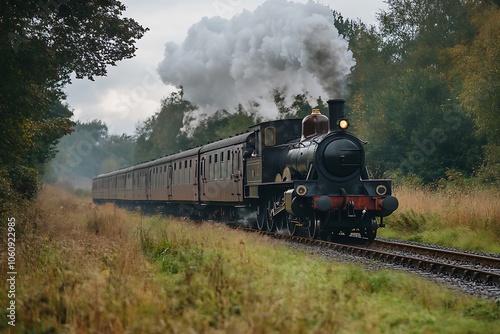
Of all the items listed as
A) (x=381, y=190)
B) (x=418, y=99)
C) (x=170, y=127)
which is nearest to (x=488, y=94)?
(x=418, y=99)

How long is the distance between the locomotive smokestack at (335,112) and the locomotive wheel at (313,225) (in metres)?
2.24

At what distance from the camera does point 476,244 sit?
15234 millimetres

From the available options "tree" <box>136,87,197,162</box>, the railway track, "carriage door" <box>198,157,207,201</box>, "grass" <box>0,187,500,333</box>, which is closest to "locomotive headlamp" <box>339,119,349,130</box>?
the railway track

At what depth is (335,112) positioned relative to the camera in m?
16.1

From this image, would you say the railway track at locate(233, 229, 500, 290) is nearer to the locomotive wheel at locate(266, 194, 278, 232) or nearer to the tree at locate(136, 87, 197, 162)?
the locomotive wheel at locate(266, 194, 278, 232)

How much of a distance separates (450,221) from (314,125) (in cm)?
456

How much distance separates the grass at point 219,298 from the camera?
610 centimetres

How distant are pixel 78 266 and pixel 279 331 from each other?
4265 mm

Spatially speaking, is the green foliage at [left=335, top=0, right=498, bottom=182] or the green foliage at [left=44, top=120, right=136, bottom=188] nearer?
the green foliage at [left=335, top=0, right=498, bottom=182]

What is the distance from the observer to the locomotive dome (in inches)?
681

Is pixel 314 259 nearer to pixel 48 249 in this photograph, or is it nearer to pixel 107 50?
pixel 48 249

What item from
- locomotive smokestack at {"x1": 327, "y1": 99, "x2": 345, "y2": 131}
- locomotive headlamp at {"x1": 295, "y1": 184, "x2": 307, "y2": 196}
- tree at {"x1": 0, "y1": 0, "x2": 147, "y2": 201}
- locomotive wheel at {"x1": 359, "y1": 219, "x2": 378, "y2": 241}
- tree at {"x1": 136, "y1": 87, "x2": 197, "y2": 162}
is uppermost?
tree at {"x1": 136, "y1": 87, "x2": 197, "y2": 162}

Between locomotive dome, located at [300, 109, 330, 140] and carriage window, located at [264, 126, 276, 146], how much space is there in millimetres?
1146

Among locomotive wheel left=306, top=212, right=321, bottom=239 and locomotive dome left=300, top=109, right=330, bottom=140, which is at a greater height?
locomotive dome left=300, top=109, right=330, bottom=140
